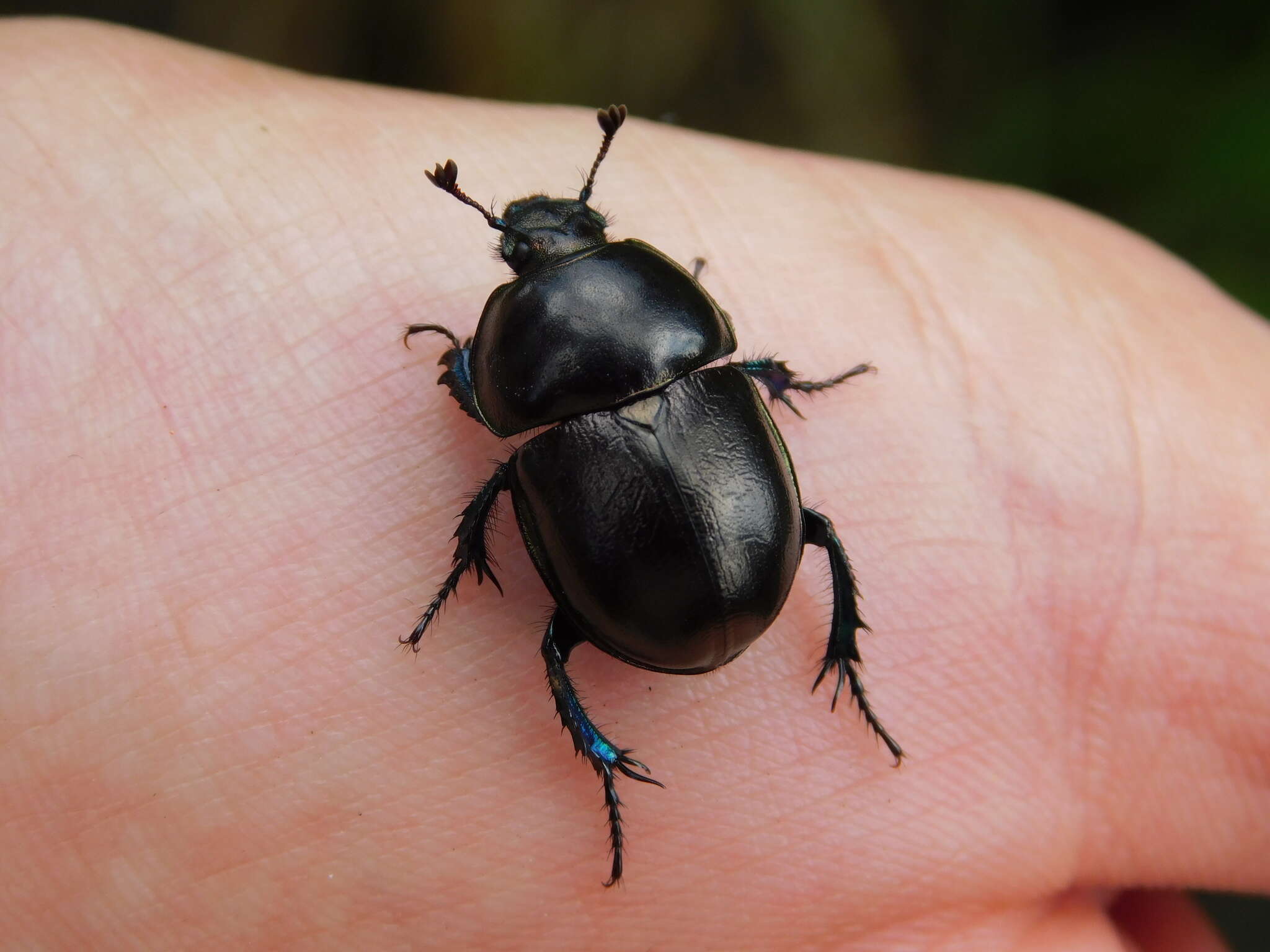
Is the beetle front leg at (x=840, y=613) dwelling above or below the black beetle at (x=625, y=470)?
below

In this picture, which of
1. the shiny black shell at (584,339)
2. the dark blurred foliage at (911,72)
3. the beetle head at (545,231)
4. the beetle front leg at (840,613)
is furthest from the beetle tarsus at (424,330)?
the dark blurred foliage at (911,72)

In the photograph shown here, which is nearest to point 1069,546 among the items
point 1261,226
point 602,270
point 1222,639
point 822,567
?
point 1222,639

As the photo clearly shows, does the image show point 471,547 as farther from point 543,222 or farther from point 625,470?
point 543,222

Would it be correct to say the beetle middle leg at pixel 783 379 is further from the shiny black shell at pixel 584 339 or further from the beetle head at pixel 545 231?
the beetle head at pixel 545 231

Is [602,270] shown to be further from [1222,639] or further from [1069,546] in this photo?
[1222,639]

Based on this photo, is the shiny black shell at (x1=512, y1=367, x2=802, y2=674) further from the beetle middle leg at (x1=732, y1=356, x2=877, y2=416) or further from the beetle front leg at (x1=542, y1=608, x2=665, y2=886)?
the beetle middle leg at (x1=732, y1=356, x2=877, y2=416)

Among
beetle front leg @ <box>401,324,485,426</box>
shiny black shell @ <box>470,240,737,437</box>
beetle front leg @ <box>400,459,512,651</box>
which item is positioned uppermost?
shiny black shell @ <box>470,240,737,437</box>

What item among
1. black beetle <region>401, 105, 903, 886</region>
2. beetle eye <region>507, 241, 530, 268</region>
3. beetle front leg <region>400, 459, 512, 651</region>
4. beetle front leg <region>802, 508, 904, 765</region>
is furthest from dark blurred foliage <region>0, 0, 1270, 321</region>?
beetle front leg <region>400, 459, 512, 651</region>
